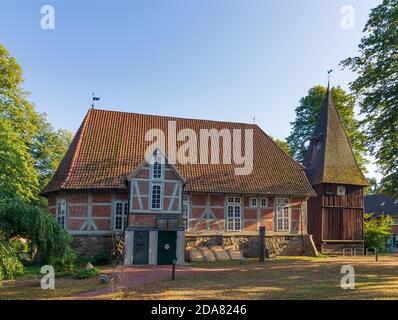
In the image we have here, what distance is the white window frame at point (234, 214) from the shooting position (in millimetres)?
24422

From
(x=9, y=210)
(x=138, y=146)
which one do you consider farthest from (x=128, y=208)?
(x=9, y=210)

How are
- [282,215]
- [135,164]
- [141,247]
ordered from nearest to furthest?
1. [141,247]
2. [135,164]
3. [282,215]

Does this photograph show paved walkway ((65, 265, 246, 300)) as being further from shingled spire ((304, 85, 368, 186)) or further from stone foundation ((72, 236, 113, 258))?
shingled spire ((304, 85, 368, 186))

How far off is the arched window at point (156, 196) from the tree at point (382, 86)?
10671mm

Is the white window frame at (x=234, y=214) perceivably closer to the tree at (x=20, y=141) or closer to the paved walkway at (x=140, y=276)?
the paved walkway at (x=140, y=276)

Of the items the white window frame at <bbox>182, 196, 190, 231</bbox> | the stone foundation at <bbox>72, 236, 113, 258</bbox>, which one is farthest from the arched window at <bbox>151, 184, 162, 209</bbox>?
the stone foundation at <bbox>72, 236, 113, 258</bbox>

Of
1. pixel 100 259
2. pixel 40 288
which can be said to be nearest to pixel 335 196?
pixel 100 259

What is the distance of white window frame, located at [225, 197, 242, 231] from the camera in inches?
961

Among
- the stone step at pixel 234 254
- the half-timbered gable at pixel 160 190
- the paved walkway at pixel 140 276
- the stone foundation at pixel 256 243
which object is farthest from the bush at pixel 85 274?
the stone step at pixel 234 254

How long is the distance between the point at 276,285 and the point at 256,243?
11.0 meters

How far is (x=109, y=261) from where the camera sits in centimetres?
2094

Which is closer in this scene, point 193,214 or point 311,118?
point 193,214

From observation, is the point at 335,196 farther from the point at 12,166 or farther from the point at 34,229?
the point at 34,229

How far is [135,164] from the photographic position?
23.4m
